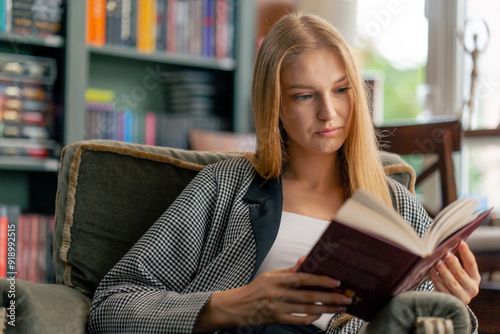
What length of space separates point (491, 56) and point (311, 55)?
1.57 metres

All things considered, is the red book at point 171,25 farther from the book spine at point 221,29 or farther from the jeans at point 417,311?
the jeans at point 417,311

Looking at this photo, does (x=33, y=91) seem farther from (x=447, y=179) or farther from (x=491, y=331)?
(x=491, y=331)

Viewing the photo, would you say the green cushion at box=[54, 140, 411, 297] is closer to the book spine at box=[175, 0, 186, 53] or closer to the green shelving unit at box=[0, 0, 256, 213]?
the green shelving unit at box=[0, 0, 256, 213]

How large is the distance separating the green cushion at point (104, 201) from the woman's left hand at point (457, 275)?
62cm

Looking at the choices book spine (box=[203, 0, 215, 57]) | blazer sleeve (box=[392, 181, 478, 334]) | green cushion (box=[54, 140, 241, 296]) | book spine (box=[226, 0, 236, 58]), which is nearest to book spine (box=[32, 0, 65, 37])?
book spine (box=[203, 0, 215, 57])

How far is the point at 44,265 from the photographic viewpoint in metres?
2.21

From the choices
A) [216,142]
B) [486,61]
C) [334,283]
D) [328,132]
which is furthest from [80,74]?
[334,283]

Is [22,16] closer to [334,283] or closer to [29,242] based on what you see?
[29,242]

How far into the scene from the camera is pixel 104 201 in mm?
1246

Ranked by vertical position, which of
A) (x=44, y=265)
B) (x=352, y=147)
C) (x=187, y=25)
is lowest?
(x=44, y=265)

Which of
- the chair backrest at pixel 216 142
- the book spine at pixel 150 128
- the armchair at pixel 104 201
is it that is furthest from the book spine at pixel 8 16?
the armchair at pixel 104 201

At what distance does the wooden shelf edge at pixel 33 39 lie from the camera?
85.7 inches

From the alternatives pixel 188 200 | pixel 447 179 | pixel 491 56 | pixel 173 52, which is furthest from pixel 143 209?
pixel 491 56

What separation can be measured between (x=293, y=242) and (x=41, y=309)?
0.48 metres
